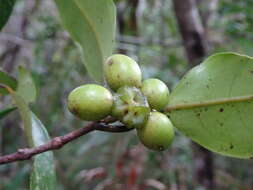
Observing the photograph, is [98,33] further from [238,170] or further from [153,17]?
[238,170]

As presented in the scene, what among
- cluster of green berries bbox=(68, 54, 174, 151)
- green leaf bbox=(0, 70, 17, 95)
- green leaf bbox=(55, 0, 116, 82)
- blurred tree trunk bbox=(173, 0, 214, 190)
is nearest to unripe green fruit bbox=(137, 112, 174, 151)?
cluster of green berries bbox=(68, 54, 174, 151)

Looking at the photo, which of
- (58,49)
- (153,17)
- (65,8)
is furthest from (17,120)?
(65,8)

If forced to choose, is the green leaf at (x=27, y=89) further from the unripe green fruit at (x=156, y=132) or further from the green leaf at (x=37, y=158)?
the unripe green fruit at (x=156, y=132)

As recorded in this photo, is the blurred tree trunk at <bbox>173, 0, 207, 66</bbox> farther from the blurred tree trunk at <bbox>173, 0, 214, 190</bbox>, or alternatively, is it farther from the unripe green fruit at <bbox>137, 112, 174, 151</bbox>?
the unripe green fruit at <bbox>137, 112, 174, 151</bbox>

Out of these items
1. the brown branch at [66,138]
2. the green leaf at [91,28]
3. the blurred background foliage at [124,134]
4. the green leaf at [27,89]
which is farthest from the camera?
the blurred background foliage at [124,134]

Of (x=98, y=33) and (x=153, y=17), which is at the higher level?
(x=98, y=33)

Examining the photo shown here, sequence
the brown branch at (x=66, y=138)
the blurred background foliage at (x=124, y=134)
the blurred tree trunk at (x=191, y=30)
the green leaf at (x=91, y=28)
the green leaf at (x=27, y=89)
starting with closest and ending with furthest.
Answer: the brown branch at (x=66, y=138)
the green leaf at (x=91, y=28)
the green leaf at (x=27, y=89)
the blurred tree trunk at (x=191, y=30)
the blurred background foliage at (x=124, y=134)

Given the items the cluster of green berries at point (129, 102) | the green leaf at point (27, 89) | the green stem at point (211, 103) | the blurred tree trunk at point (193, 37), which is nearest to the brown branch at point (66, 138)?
the cluster of green berries at point (129, 102)
